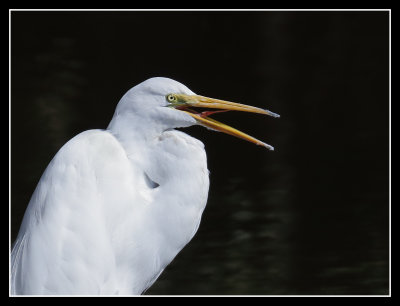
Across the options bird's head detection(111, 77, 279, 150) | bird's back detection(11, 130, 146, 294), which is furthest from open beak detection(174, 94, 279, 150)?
bird's back detection(11, 130, 146, 294)

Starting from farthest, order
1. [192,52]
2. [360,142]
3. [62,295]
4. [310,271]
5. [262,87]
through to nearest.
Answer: [192,52] → [262,87] → [360,142] → [310,271] → [62,295]

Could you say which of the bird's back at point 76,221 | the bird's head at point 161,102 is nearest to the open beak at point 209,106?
the bird's head at point 161,102

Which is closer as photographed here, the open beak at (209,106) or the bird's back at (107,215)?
the bird's back at (107,215)

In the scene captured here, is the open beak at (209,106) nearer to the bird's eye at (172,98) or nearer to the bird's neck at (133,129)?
the bird's eye at (172,98)

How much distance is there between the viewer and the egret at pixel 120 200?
118 inches

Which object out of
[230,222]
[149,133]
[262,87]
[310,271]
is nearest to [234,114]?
[262,87]

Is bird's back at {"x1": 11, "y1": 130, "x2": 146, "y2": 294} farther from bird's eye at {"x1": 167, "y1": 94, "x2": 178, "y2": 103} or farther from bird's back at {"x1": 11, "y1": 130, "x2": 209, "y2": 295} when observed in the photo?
bird's eye at {"x1": 167, "y1": 94, "x2": 178, "y2": 103}

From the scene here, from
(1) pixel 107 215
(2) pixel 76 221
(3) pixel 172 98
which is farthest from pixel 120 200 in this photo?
(3) pixel 172 98

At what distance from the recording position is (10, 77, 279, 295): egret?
9.85 ft

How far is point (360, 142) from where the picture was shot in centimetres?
623

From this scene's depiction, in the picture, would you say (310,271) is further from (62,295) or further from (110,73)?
(110,73)

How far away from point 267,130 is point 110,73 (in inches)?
66.8

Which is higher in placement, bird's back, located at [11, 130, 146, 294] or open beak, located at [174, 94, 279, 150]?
open beak, located at [174, 94, 279, 150]

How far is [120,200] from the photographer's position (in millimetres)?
3094
